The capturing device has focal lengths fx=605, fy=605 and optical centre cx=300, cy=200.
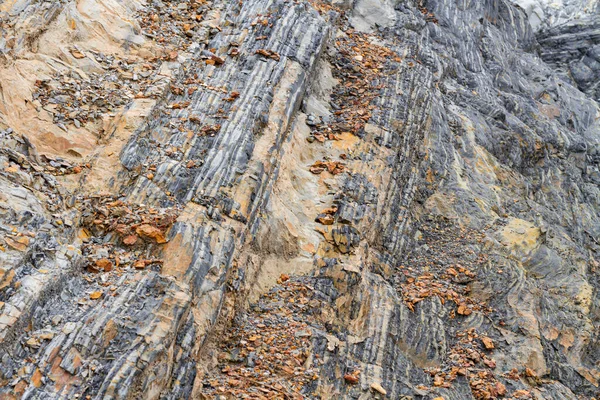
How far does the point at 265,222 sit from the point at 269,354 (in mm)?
2793

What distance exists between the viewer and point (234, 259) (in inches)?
433

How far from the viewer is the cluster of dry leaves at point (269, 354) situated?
9.71 meters

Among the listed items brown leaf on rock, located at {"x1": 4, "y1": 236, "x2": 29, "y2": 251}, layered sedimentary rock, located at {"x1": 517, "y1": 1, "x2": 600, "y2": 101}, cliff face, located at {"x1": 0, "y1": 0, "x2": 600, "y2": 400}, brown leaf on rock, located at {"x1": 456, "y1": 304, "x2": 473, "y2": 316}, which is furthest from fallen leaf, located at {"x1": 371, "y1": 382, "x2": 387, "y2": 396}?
layered sedimentary rock, located at {"x1": 517, "y1": 1, "x2": 600, "y2": 101}

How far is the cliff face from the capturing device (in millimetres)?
9328

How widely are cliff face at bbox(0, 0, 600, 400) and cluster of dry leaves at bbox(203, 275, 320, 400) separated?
38 millimetres

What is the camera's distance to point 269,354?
1033 centimetres

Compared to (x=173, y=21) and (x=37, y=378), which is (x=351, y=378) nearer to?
(x=37, y=378)

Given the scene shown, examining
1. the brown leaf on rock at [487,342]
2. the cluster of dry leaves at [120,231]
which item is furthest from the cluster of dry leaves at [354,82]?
the brown leaf on rock at [487,342]

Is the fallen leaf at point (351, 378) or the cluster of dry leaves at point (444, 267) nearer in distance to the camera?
the fallen leaf at point (351, 378)

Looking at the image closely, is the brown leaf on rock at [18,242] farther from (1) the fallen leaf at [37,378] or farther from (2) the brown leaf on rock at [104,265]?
(1) the fallen leaf at [37,378]

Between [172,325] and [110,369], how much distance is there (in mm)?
1164

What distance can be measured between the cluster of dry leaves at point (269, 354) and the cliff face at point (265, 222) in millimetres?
38

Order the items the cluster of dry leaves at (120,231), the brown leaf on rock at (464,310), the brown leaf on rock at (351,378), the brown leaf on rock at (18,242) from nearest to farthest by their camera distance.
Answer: the brown leaf on rock at (18,242), the cluster of dry leaves at (120,231), the brown leaf on rock at (351,378), the brown leaf on rock at (464,310)

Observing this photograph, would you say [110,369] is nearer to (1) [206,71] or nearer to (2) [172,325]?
(2) [172,325]
